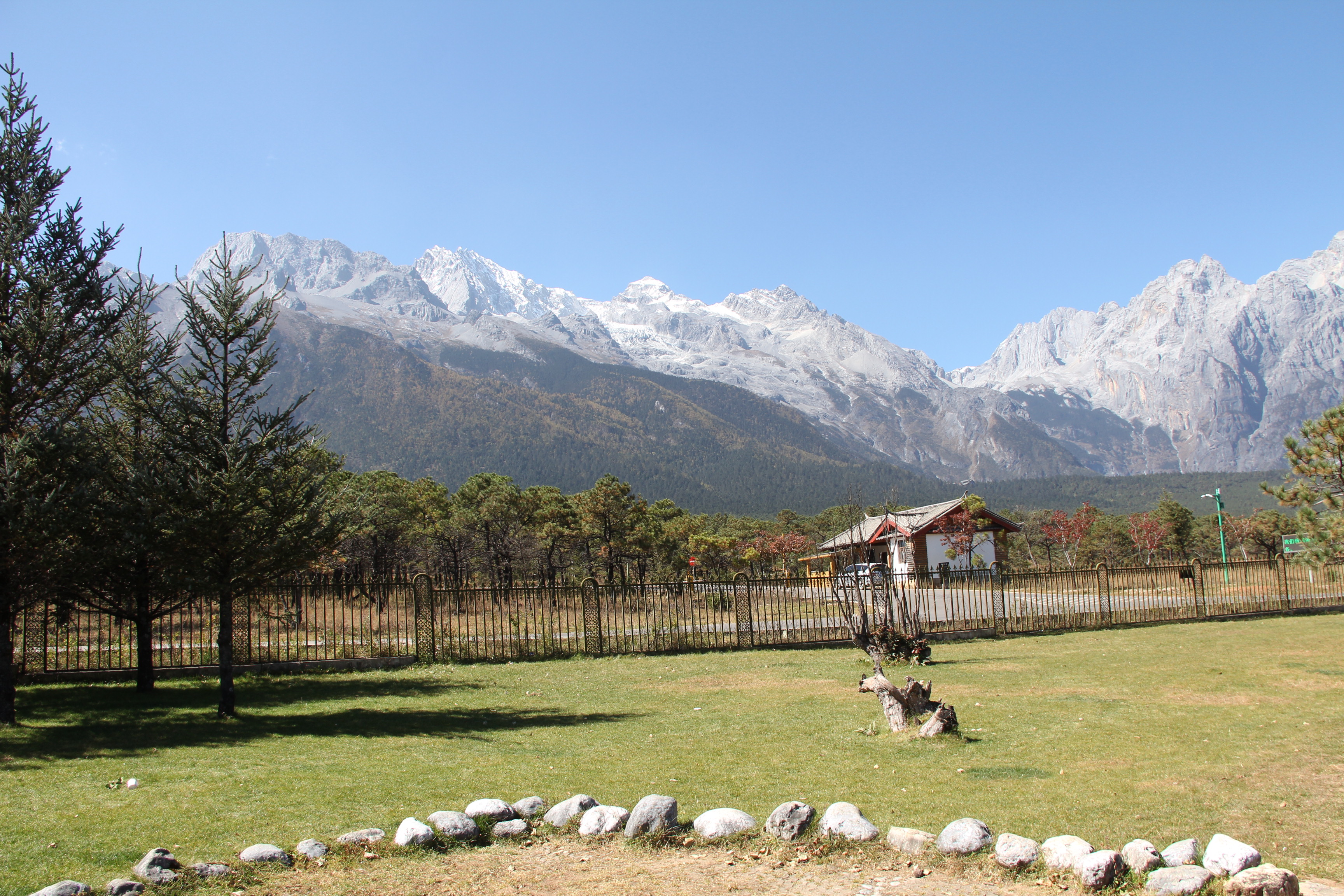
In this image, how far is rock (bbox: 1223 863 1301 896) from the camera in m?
4.13

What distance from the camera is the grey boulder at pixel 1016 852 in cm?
482

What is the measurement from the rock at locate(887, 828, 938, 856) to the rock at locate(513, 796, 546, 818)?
8.30ft

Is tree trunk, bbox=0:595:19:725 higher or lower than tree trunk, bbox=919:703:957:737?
higher

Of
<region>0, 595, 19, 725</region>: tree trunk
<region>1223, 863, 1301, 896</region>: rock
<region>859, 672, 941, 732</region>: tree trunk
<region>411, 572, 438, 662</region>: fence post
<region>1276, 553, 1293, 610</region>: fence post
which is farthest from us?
<region>1276, 553, 1293, 610</region>: fence post

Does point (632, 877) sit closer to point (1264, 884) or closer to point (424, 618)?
point (1264, 884)

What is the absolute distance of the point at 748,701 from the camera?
37.9 ft

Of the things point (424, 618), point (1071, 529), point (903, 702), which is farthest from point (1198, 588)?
point (1071, 529)

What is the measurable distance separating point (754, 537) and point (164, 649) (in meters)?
52.3

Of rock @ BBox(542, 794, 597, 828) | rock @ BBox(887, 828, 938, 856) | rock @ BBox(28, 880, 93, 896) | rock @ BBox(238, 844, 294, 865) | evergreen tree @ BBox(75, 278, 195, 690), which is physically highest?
evergreen tree @ BBox(75, 278, 195, 690)

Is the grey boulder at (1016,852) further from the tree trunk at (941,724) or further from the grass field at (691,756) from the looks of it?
the tree trunk at (941,724)

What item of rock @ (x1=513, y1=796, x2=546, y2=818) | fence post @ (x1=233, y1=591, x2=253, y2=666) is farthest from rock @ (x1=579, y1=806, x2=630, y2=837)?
fence post @ (x1=233, y1=591, x2=253, y2=666)

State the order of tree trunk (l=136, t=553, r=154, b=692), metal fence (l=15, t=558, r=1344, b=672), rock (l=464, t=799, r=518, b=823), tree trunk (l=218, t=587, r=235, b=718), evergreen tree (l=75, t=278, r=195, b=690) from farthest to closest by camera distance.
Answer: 1. metal fence (l=15, t=558, r=1344, b=672)
2. tree trunk (l=136, t=553, r=154, b=692)
3. tree trunk (l=218, t=587, r=235, b=718)
4. evergreen tree (l=75, t=278, r=195, b=690)
5. rock (l=464, t=799, r=518, b=823)

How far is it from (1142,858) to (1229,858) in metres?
0.43

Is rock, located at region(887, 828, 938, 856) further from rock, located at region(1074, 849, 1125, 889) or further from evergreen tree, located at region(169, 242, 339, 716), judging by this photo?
evergreen tree, located at region(169, 242, 339, 716)
